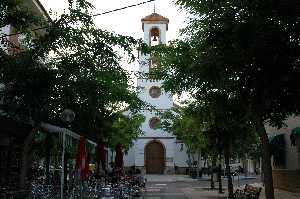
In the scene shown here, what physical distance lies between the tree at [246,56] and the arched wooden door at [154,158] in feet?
160

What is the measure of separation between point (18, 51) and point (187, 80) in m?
5.53

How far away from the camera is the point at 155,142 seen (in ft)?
211

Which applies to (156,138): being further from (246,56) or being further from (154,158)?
(246,56)

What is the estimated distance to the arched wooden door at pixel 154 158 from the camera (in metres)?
63.8

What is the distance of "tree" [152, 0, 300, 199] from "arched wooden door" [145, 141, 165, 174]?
48725mm

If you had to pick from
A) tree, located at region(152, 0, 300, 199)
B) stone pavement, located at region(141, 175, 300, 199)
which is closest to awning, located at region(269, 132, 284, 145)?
stone pavement, located at region(141, 175, 300, 199)

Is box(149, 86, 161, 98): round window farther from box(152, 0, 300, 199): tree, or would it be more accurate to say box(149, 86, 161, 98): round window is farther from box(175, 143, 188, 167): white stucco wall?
box(152, 0, 300, 199): tree

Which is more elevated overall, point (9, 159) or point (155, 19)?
point (155, 19)

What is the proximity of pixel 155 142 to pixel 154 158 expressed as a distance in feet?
7.05

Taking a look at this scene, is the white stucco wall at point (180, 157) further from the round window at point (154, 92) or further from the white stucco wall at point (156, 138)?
the round window at point (154, 92)

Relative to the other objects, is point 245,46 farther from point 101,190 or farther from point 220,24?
point 101,190

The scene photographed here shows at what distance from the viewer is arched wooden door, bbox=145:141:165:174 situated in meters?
63.8

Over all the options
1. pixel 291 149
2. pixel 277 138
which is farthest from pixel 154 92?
pixel 291 149

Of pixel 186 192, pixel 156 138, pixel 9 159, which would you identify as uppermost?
pixel 156 138
